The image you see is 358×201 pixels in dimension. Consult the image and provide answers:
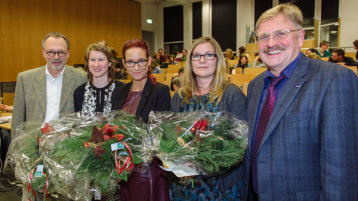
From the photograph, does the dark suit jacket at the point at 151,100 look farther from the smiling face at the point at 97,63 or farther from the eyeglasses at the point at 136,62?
the smiling face at the point at 97,63

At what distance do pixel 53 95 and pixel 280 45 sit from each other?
1860 millimetres

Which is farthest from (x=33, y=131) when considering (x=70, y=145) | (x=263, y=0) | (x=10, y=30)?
(x=263, y=0)

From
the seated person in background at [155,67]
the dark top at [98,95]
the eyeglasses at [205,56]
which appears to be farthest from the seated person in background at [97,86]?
the eyeglasses at [205,56]

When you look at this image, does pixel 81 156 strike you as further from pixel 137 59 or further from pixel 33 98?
pixel 33 98

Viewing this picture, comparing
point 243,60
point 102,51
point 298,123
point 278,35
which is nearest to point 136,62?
point 102,51

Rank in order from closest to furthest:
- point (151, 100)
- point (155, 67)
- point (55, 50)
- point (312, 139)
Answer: point (312, 139) → point (151, 100) → point (55, 50) → point (155, 67)

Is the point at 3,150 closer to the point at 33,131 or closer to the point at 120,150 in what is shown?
the point at 33,131

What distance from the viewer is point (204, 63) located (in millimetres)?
1703

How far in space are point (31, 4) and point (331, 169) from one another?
11.4 metres

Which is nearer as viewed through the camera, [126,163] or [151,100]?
[126,163]

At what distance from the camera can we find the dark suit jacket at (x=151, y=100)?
1.83 metres

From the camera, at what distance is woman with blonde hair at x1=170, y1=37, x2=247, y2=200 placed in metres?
1.56

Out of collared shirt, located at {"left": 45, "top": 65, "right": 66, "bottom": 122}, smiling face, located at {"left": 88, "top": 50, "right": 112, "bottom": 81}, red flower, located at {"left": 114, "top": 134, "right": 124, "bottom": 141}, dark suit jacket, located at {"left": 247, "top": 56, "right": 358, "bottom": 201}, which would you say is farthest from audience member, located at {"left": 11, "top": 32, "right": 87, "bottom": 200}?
dark suit jacket, located at {"left": 247, "top": 56, "right": 358, "bottom": 201}

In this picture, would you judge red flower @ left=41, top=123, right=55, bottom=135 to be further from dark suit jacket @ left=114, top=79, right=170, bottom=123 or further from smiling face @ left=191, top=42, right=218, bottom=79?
smiling face @ left=191, top=42, right=218, bottom=79
